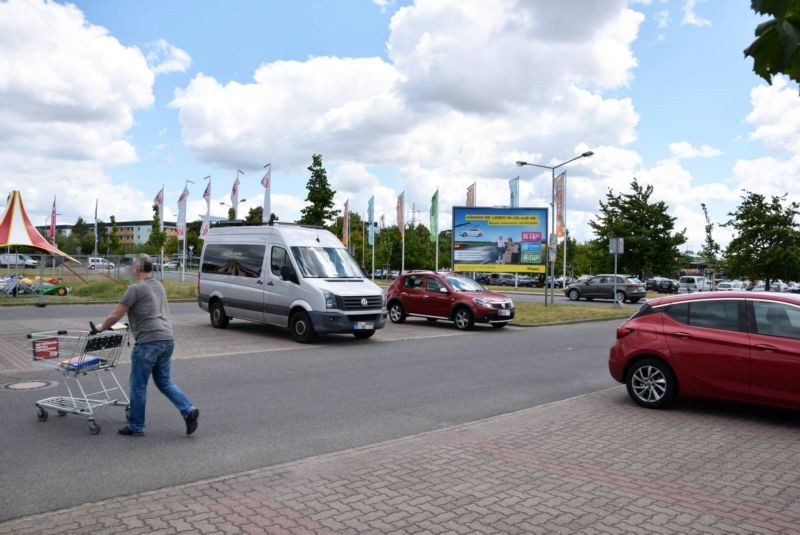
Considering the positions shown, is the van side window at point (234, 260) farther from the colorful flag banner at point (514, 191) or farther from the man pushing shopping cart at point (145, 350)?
the colorful flag banner at point (514, 191)

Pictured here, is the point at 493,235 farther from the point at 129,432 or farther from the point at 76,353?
→ the point at 129,432

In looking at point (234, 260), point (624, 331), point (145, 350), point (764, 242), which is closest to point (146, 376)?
point (145, 350)

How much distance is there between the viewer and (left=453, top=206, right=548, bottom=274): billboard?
35.1m

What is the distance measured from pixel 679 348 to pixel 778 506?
325 centimetres

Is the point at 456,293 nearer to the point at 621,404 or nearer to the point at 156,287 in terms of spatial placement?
the point at 621,404

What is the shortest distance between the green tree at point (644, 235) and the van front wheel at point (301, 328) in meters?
45.0

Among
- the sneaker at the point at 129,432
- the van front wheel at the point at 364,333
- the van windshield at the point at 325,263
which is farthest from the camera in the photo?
the van front wheel at the point at 364,333

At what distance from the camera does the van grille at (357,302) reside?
45.8ft

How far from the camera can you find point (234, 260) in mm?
16047

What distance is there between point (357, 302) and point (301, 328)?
1.37 m

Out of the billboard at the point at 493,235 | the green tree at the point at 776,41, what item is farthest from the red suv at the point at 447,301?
the green tree at the point at 776,41

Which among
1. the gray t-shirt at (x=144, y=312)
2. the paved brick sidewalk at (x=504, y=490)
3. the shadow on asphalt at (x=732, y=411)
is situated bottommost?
the paved brick sidewalk at (x=504, y=490)

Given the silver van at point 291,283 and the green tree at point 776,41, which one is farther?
the silver van at point 291,283

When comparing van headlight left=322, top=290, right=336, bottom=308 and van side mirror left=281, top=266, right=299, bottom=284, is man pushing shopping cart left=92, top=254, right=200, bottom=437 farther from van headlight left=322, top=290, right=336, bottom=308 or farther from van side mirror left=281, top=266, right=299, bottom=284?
van side mirror left=281, top=266, right=299, bottom=284
